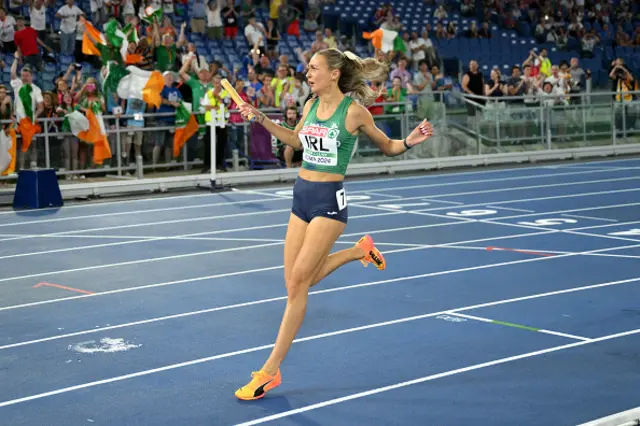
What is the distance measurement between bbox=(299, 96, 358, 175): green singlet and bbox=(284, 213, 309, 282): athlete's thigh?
38 cm

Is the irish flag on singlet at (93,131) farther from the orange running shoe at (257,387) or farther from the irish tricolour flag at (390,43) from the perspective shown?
the orange running shoe at (257,387)

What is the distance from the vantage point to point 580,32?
121 ft

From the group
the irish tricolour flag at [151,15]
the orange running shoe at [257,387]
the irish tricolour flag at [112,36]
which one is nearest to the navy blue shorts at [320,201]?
the orange running shoe at [257,387]

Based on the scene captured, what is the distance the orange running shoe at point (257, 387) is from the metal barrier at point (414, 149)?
1219cm

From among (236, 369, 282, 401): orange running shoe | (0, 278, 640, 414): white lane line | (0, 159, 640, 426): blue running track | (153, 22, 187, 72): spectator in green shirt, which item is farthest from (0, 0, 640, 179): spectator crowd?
(236, 369, 282, 401): orange running shoe

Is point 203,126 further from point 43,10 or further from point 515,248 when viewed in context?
point 515,248

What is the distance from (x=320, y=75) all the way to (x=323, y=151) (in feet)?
1.67

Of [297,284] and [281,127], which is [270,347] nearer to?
[297,284]

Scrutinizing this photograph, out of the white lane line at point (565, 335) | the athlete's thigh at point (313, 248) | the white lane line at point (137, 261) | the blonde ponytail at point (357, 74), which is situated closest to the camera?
the athlete's thigh at point (313, 248)

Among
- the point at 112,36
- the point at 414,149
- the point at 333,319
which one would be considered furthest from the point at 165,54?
the point at 333,319

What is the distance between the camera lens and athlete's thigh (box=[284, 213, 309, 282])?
24.2 feet

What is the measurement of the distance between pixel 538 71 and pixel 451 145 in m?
4.43

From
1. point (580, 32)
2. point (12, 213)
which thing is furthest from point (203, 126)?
point (580, 32)

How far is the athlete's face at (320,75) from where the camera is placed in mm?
7461
